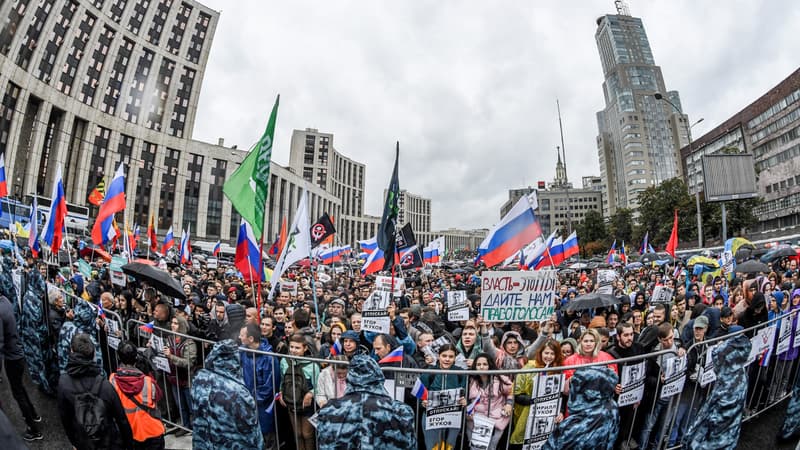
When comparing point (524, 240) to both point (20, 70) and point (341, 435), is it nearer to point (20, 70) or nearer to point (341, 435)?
point (341, 435)

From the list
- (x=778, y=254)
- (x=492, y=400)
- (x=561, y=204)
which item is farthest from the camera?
(x=561, y=204)

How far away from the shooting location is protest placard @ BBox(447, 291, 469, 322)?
305 inches

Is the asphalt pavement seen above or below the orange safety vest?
below

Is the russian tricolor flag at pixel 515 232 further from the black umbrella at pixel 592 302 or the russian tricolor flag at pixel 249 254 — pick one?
the russian tricolor flag at pixel 249 254

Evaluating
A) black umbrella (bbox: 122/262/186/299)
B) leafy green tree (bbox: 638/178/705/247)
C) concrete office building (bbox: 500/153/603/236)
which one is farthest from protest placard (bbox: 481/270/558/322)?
concrete office building (bbox: 500/153/603/236)

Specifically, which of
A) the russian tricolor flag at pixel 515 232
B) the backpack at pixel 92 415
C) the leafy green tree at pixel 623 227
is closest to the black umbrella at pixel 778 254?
the russian tricolor flag at pixel 515 232

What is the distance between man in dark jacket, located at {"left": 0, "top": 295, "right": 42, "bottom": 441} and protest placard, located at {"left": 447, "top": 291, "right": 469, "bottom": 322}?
615 cm

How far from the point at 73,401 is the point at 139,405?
484mm

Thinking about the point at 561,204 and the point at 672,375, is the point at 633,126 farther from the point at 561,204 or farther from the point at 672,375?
the point at 672,375

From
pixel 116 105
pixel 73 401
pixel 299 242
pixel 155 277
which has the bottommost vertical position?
pixel 73 401

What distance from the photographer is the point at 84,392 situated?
3303mm

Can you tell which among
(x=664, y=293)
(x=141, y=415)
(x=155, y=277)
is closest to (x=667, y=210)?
(x=664, y=293)

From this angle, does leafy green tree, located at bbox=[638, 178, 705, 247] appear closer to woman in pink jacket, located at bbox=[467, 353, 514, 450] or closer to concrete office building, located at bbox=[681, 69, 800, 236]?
concrete office building, located at bbox=[681, 69, 800, 236]

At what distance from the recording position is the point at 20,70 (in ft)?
137
